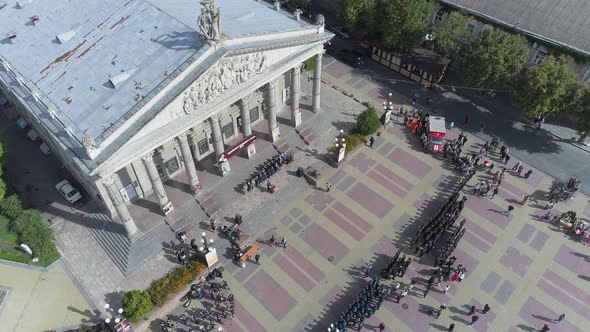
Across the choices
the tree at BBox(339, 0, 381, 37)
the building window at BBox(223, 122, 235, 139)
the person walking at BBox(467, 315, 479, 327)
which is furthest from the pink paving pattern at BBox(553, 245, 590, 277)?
the building window at BBox(223, 122, 235, 139)

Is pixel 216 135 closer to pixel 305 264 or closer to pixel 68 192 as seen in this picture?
pixel 305 264

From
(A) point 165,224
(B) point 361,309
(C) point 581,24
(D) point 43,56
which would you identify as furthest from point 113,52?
(C) point 581,24

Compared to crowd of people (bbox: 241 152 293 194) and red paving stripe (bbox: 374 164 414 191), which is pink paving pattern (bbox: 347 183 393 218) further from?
crowd of people (bbox: 241 152 293 194)

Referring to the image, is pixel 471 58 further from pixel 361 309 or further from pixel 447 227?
pixel 361 309

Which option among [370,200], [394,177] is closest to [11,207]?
[370,200]

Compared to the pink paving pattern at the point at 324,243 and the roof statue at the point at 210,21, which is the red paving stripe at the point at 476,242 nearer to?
the pink paving pattern at the point at 324,243
